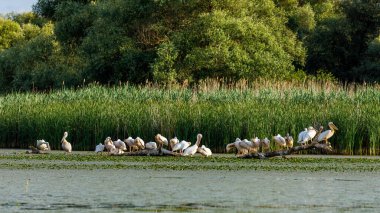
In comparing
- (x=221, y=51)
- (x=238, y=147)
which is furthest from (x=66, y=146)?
(x=221, y=51)

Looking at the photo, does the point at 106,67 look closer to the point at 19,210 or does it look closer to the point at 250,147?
the point at 250,147

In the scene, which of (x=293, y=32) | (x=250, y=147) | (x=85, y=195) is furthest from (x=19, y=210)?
(x=293, y=32)

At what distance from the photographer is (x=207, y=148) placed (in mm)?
25000

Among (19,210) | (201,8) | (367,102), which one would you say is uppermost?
(201,8)

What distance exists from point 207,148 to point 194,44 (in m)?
18.3

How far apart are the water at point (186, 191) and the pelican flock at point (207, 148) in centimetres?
410

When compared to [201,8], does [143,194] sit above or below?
below

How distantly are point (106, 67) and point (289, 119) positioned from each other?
1988 cm

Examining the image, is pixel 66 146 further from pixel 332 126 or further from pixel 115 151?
pixel 332 126

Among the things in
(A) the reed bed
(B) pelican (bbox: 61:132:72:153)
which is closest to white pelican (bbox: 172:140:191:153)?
(A) the reed bed

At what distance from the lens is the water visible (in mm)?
14570

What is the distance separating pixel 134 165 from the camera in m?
22.0

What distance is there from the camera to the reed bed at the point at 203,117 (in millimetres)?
26625

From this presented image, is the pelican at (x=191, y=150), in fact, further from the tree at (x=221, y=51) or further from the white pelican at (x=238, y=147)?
the tree at (x=221, y=51)
